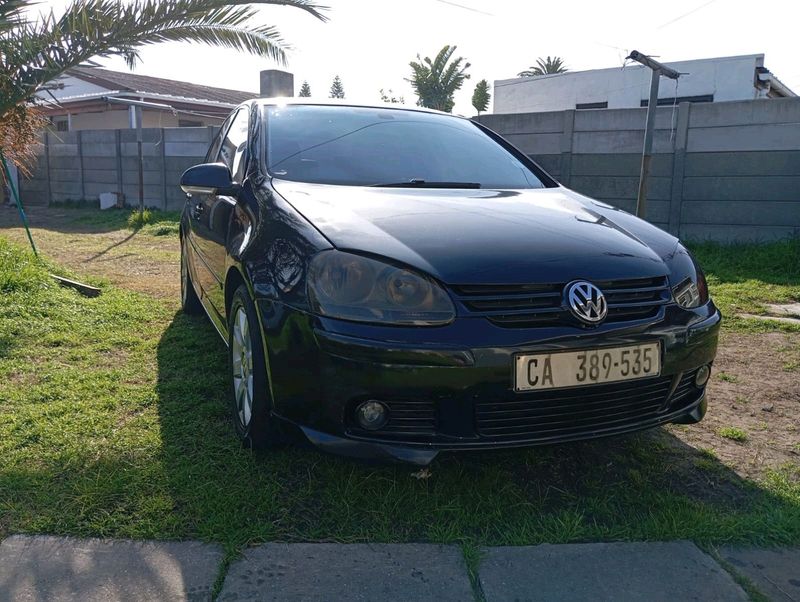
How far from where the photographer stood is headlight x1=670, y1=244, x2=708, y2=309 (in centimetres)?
256

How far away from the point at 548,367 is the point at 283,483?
3.48ft

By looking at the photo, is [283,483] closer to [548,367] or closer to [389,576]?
[389,576]

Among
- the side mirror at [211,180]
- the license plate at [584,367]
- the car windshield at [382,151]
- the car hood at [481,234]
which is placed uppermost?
the car windshield at [382,151]

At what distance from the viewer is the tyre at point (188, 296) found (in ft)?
16.1

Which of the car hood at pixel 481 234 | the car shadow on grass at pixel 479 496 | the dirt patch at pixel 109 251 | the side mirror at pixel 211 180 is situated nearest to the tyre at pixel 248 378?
the car shadow on grass at pixel 479 496

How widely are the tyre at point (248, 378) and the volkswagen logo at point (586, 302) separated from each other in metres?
1.07

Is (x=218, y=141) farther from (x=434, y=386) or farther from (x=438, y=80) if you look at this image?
(x=438, y=80)

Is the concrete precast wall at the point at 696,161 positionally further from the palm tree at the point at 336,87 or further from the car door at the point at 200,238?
the palm tree at the point at 336,87

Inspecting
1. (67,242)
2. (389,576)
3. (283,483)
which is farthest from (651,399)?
(67,242)

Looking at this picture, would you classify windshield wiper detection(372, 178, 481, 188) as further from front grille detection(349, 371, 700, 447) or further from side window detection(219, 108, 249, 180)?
front grille detection(349, 371, 700, 447)

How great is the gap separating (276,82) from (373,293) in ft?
54.6

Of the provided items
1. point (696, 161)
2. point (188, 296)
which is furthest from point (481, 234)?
point (696, 161)

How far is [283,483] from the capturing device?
256cm

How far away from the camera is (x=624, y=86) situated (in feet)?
71.5
